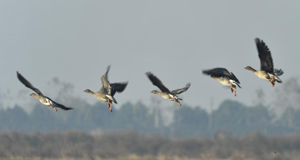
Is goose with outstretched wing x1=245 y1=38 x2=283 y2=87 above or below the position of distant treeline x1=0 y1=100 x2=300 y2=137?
below

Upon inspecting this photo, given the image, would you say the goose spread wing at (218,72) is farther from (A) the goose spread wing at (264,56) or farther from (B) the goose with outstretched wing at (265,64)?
(A) the goose spread wing at (264,56)

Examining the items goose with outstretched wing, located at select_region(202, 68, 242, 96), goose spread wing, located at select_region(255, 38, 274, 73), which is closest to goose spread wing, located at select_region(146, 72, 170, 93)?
goose with outstretched wing, located at select_region(202, 68, 242, 96)

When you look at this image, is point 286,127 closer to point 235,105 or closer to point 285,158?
point 235,105

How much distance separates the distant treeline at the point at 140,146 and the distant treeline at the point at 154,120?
295ft

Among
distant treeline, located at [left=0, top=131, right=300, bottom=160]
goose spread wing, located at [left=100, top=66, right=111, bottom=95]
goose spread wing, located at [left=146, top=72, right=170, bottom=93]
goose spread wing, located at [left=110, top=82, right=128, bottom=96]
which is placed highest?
distant treeline, located at [left=0, top=131, right=300, bottom=160]

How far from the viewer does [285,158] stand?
48.2 m

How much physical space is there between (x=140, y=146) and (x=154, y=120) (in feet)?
386

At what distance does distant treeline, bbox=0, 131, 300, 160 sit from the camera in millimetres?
53219

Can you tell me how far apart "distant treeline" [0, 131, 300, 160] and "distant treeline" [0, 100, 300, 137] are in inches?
3542

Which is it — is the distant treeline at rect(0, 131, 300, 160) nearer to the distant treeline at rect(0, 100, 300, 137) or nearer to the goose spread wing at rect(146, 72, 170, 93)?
the goose spread wing at rect(146, 72, 170, 93)

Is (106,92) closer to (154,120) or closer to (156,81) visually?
(156,81)

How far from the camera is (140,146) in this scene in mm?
62062

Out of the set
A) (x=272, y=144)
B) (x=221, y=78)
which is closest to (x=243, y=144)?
(x=272, y=144)

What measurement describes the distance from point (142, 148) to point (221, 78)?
40831mm
